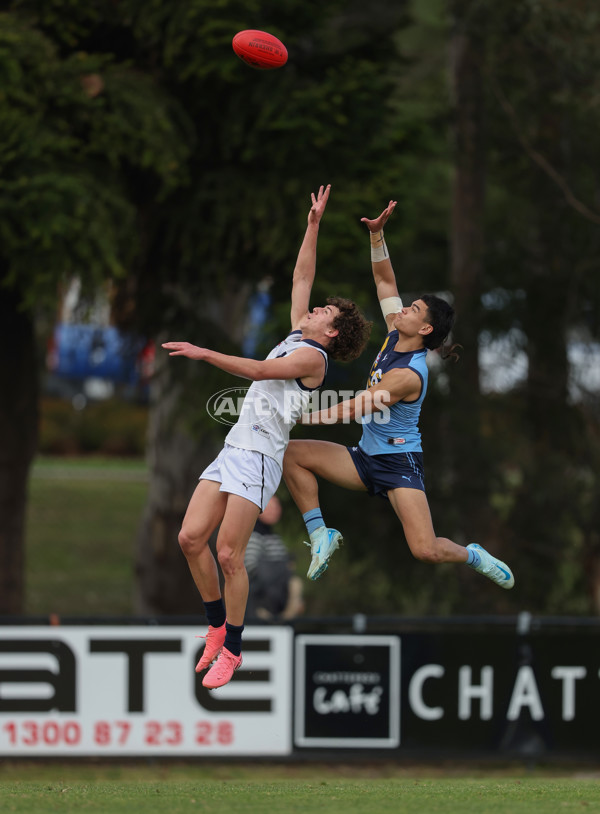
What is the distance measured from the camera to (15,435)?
1452 centimetres

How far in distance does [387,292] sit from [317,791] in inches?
146

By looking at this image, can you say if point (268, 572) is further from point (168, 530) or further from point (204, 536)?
point (168, 530)

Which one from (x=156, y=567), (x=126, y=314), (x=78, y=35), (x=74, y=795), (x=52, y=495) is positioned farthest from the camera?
(x=52, y=495)

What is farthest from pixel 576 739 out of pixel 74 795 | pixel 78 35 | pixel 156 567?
pixel 78 35

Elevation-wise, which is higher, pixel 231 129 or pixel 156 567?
pixel 231 129

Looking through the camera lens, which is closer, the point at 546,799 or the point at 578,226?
the point at 546,799

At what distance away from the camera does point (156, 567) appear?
53.3ft

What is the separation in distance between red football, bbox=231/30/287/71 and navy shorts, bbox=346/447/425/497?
271 centimetres

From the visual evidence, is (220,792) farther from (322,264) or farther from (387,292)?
(322,264)

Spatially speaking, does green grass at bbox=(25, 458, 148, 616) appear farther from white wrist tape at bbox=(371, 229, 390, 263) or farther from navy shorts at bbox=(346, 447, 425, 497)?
white wrist tape at bbox=(371, 229, 390, 263)

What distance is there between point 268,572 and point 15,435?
4.95 meters

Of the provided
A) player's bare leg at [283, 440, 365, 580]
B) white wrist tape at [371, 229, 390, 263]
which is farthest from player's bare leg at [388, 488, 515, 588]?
white wrist tape at [371, 229, 390, 263]

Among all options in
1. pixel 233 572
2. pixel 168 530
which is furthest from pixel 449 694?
pixel 168 530

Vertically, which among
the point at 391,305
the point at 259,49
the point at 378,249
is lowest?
the point at 391,305
